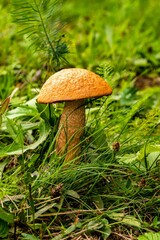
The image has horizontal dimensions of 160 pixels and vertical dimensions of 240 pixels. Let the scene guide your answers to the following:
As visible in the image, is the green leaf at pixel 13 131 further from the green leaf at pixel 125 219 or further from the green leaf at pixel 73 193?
the green leaf at pixel 125 219

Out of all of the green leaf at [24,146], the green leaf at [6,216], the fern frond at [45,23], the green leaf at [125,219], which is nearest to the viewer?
the green leaf at [6,216]

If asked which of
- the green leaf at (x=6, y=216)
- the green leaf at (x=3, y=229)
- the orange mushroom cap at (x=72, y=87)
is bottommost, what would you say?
the green leaf at (x=3, y=229)

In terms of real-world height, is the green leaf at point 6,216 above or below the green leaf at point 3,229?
above

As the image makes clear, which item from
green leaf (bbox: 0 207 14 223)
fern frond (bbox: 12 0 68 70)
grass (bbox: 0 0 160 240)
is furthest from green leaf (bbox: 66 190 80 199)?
fern frond (bbox: 12 0 68 70)

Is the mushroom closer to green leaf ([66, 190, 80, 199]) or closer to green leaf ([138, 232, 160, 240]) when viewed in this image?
green leaf ([66, 190, 80, 199])

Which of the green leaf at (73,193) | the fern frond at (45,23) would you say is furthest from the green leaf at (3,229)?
the fern frond at (45,23)

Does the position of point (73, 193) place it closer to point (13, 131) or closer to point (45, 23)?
point (13, 131)

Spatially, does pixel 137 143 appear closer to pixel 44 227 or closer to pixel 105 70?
pixel 105 70

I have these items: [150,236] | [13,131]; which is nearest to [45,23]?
[13,131]
